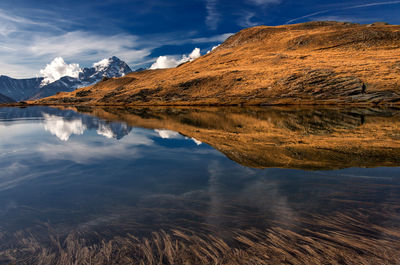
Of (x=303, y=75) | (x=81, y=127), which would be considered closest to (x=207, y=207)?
(x=81, y=127)

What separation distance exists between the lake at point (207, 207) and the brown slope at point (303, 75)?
66.7 metres

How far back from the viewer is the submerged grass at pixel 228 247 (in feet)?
17.0

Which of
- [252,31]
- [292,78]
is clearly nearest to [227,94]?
[292,78]

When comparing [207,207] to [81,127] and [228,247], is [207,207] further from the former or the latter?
[81,127]

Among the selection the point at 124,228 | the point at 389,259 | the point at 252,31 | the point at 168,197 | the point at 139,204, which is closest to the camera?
the point at 389,259

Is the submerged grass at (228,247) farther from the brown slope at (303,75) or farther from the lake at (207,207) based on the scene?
the brown slope at (303,75)

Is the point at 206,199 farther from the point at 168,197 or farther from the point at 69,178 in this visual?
the point at 69,178

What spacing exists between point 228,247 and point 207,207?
2.20 m

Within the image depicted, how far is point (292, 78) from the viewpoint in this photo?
83.9 metres

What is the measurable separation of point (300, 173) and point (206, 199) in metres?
5.28

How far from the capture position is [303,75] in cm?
8369

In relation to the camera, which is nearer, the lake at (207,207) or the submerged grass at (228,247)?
the submerged grass at (228,247)

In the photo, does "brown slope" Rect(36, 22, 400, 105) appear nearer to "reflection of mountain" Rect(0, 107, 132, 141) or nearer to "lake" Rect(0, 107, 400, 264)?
"reflection of mountain" Rect(0, 107, 132, 141)

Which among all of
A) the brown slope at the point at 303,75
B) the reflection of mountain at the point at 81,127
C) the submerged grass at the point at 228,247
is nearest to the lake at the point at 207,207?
the submerged grass at the point at 228,247
